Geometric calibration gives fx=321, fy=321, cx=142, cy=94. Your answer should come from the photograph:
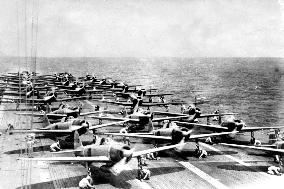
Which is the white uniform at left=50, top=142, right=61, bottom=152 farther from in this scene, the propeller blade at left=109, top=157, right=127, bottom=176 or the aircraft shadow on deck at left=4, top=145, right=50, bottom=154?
the propeller blade at left=109, top=157, right=127, bottom=176

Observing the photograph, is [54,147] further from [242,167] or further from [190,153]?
[242,167]

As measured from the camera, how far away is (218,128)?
35.8 metres

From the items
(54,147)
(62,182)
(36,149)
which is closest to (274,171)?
(62,182)

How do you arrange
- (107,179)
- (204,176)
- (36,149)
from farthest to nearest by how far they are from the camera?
(36,149), (204,176), (107,179)

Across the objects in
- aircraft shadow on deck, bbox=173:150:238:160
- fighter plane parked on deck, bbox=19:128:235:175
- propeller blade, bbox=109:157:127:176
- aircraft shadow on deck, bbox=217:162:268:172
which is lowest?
aircraft shadow on deck, bbox=217:162:268:172

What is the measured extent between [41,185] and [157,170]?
9.49 m

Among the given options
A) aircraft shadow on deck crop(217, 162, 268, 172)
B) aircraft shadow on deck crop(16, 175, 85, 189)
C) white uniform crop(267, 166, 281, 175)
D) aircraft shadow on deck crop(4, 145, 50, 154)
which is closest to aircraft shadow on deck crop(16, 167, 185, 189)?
aircraft shadow on deck crop(16, 175, 85, 189)

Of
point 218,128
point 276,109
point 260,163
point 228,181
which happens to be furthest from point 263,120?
point 228,181

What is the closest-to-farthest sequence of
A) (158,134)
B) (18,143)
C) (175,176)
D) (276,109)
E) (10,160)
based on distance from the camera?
(175,176)
(10,160)
(158,134)
(18,143)
(276,109)

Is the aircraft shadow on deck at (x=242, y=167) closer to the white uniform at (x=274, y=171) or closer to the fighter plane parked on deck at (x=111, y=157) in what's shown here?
the white uniform at (x=274, y=171)

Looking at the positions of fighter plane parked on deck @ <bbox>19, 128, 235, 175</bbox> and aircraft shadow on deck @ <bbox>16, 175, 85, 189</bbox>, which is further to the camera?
aircraft shadow on deck @ <bbox>16, 175, 85, 189</bbox>

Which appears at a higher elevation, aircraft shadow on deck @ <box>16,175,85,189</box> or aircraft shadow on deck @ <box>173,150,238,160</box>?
aircraft shadow on deck @ <box>173,150,238,160</box>

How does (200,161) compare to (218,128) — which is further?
(218,128)

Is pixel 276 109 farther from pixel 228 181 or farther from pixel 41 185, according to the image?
pixel 41 185
